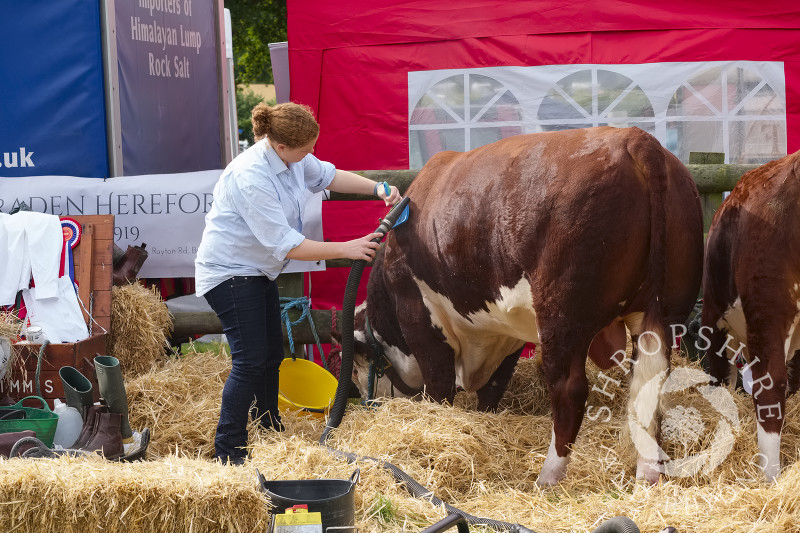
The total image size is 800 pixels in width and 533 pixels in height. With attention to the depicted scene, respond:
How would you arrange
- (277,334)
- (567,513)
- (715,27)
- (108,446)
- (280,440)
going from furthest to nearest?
(715,27) < (277,334) < (280,440) < (108,446) < (567,513)

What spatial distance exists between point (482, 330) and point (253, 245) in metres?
1.25

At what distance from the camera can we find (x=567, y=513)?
3346 millimetres

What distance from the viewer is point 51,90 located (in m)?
A: 6.16

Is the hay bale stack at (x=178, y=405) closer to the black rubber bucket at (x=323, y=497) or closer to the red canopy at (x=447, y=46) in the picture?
the black rubber bucket at (x=323, y=497)

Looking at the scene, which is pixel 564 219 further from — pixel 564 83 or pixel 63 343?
pixel 564 83

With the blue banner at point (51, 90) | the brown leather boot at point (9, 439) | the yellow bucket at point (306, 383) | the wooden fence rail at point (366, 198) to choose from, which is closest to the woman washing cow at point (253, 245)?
the brown leather boot at point (9, 439)

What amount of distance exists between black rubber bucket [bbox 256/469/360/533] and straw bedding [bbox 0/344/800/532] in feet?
0.31

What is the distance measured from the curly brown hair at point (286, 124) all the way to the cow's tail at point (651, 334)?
1.43 metres

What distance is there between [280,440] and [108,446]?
2.57ft

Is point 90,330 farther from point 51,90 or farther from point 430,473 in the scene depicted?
point 430,473

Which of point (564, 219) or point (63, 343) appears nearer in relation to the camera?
point (564, 219)

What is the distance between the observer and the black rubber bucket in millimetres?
2877

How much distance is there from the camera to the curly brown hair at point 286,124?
3922mm

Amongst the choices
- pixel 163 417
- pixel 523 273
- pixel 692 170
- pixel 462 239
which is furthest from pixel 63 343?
pixel 692 170
